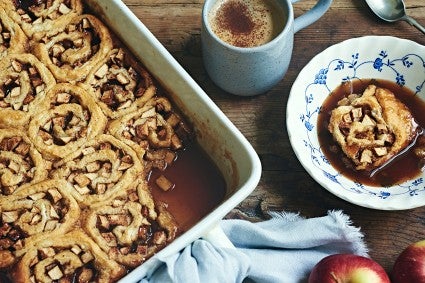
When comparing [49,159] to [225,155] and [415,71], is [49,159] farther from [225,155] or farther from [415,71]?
[415,71]

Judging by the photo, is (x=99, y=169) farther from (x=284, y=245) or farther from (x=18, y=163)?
(x=284, y=245)

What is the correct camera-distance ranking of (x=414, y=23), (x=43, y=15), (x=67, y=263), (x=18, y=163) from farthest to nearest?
(x=414, y=23)
(x=43, y=15)
(x=18, y=163)
(x=67, y=263)

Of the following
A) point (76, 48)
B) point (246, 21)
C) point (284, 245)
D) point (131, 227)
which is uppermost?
point (246, 21)

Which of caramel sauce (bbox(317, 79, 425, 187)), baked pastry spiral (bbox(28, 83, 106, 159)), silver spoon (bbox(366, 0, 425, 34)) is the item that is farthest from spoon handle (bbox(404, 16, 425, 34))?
baked pastry spiral (bbox(28, 83, 106, 159))

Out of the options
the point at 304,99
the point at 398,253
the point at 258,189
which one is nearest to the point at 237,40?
the point at 304,99

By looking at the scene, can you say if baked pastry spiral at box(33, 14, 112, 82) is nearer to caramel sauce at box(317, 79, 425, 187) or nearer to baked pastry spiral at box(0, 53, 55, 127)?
baked pastry spiral at box(0, 53, 55, 127)

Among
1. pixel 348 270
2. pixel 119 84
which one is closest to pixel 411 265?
pixel 348 270
